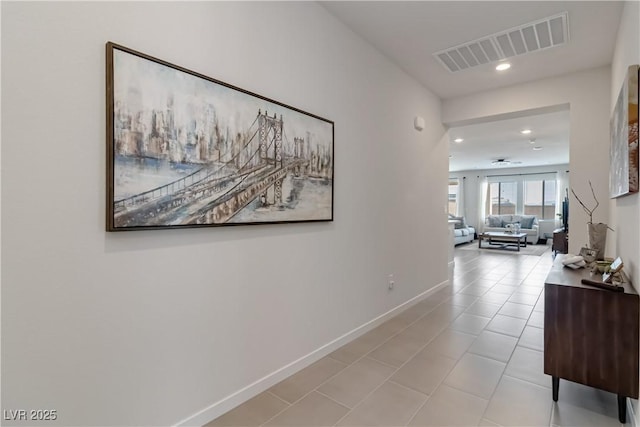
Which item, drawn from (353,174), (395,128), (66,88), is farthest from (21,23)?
(395,128)

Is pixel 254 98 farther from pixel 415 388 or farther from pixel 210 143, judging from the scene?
pixel 415 388

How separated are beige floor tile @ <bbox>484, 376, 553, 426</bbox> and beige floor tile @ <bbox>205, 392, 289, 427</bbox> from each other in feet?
3.89

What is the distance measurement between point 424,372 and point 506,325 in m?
1.40

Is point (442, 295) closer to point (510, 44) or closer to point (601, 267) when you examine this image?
point (601, 267)

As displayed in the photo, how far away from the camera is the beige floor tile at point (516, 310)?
3336 millimetres

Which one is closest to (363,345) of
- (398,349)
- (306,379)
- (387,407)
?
(398,349)

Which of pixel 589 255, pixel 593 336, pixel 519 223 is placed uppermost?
pixel 589 255

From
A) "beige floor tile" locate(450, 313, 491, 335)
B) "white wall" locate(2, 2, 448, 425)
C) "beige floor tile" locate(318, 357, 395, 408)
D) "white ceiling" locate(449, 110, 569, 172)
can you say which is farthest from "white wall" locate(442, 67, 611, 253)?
"beige floor tile" locate(318, 357, 395, 408)

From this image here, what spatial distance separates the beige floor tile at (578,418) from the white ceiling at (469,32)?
2.66m

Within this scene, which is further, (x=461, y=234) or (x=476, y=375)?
(x=461, y=234)

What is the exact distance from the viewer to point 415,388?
1996 millimetres

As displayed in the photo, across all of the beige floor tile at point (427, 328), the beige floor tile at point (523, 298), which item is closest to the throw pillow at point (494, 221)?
the beige floor tile at point (523, 298)

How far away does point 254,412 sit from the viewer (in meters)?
1.76

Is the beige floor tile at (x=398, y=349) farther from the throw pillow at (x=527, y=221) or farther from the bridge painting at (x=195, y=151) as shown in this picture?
the throw pillow at (x=527, y=221)
